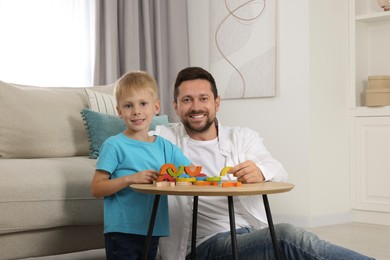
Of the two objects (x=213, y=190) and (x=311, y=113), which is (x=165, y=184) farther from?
(x=311, y=113)

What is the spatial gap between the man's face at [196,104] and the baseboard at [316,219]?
7.07 ft

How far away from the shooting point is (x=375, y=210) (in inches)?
173

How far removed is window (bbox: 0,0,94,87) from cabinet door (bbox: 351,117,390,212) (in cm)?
196

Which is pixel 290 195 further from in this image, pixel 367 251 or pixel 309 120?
pixel 367 251

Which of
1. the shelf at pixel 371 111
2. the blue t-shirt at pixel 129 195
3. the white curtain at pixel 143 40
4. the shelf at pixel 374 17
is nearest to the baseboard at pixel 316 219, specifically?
the shelf at pixel 371 111

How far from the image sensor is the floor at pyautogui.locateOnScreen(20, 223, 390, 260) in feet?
11.0

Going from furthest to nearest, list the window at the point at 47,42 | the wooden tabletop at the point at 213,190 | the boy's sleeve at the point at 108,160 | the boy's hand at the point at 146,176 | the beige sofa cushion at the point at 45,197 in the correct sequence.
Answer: the window at the point at 47,42, the beige sofa cushion at the point at 45,197, the boy's sleeve at the point at 108,160, the boy's hand at the point at 146,176, the wooden tabletop at the point at 213,190

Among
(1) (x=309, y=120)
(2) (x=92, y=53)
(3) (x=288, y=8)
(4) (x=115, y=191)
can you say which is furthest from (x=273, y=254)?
(2) (x=92, y=53)

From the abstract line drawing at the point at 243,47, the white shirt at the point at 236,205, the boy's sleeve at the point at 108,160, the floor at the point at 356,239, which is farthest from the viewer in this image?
the abstract line drawing at the point at 243,47

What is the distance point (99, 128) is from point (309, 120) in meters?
1.69

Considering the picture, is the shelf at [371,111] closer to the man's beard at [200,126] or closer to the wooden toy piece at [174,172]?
the man's beard at [200,126]

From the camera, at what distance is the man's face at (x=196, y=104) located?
2.35 meters

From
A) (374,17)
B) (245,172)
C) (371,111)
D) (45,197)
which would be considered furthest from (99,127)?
(374,17)

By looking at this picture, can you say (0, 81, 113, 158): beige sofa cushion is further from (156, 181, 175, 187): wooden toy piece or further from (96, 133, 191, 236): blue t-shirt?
(156, 181, 175, 187): wooden toy piece
